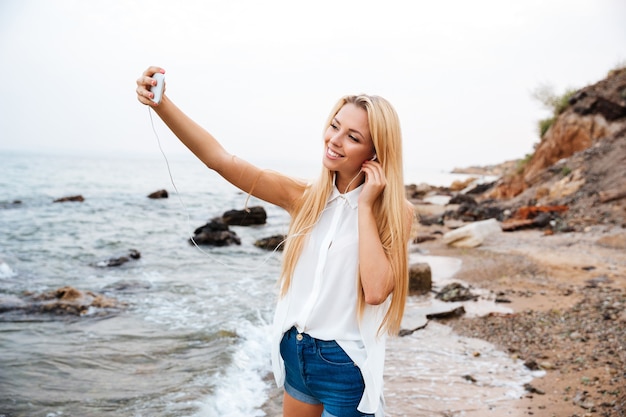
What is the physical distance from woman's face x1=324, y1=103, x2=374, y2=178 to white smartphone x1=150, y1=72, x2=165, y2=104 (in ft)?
2.55

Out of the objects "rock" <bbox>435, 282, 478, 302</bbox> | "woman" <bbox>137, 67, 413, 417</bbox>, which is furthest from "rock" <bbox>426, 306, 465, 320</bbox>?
"woman" <bbox>137, 67, 413, 417</bbox>

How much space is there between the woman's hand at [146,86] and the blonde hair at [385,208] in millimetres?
817

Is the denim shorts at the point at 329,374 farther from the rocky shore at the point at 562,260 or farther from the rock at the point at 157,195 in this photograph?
the rock at the point at 157,195

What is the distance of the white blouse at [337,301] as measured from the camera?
2.21 m

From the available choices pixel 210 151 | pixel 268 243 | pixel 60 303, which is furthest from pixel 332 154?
pixel 268 243

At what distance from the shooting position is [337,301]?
2270 millimetres

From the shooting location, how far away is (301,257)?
94.2 inches

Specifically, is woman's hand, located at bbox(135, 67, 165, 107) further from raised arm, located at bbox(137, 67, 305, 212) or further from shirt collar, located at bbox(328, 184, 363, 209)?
shirt collar, located at bbox(328, 184, 363, 209)

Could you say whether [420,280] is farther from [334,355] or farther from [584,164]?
[584,164]

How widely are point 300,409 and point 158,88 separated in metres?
1.59

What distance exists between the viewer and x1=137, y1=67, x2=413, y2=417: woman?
222 centimetres

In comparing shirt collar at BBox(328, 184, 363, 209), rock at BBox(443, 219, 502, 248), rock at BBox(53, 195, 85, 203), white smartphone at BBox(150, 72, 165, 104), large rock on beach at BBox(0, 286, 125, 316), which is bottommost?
rock at BBox(53, 195, 85, 203)

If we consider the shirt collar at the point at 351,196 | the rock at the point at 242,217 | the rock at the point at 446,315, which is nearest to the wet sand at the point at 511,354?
the rock at the point at 446,315

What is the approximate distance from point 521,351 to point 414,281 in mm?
3612
